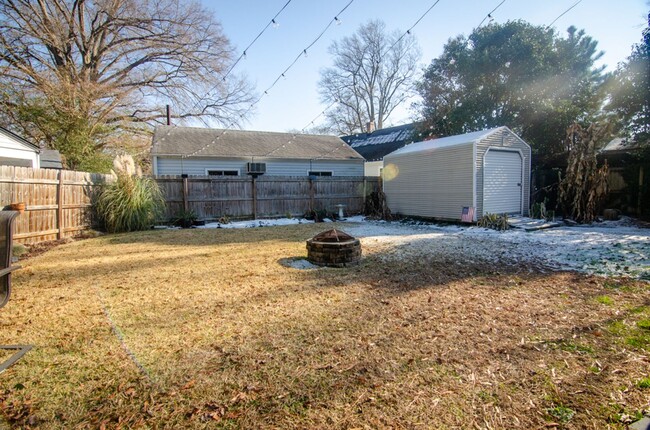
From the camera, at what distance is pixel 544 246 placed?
6.37 meters

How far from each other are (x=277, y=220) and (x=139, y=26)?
12.3 metres

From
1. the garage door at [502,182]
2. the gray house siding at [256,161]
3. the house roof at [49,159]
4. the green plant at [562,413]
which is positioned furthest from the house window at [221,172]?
the green plant at [562,413]

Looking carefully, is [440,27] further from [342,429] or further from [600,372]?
[342,429]

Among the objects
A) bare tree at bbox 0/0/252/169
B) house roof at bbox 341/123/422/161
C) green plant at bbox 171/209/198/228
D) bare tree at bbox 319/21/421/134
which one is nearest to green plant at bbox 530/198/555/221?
house roof at bbox 341/123/422/161

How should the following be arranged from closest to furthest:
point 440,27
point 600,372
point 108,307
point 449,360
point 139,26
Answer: point 600,372 < point 449,360 < point 108,307 < point 440,27 < point 139,26

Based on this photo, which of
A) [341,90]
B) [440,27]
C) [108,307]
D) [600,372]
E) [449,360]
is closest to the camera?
[600,372]

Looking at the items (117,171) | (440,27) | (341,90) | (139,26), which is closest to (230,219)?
(117,171)

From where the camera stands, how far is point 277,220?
466 inches

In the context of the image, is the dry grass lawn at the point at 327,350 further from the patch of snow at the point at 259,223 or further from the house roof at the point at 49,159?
the house roof at the point at 49,159

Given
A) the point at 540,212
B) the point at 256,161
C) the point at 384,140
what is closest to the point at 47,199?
the point at 256,161

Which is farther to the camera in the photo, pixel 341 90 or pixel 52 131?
pixel 341 90

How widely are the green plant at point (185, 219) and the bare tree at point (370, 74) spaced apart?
1694 cm

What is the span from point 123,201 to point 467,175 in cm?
947

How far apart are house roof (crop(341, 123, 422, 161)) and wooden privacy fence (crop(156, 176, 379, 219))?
17.0 ft
